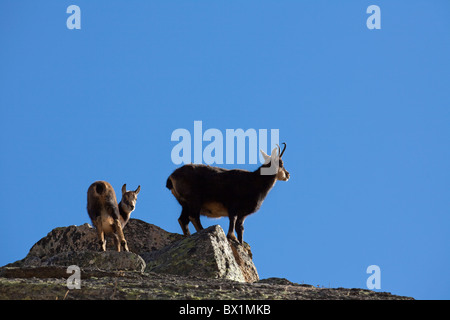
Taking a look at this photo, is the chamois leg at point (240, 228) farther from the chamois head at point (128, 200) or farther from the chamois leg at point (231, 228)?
the chamois head at point (128, 200)

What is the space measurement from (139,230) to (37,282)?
28.7 feet

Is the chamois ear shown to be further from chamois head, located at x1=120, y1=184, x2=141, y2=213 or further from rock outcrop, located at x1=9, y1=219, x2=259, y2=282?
chamois head, located at x1=120, y1=184, x2=141, y2=213

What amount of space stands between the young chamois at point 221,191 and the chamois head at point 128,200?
2077mm

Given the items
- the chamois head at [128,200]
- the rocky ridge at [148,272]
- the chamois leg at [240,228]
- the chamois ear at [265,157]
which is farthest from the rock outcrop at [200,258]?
the chamois ear at [265,157]

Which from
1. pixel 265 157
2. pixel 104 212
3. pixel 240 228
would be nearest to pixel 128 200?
pixel 104 212

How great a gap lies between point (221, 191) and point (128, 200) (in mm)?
2730

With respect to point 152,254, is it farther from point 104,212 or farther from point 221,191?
point 221,191

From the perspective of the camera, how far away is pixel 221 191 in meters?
16.9

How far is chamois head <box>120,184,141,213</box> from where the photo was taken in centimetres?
1498

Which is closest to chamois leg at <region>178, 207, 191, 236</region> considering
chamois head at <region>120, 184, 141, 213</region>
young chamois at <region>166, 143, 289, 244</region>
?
young chamois at <region>166, 143, 289, 244</region>

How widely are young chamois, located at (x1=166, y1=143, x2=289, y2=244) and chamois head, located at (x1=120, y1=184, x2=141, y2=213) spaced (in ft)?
6.81
